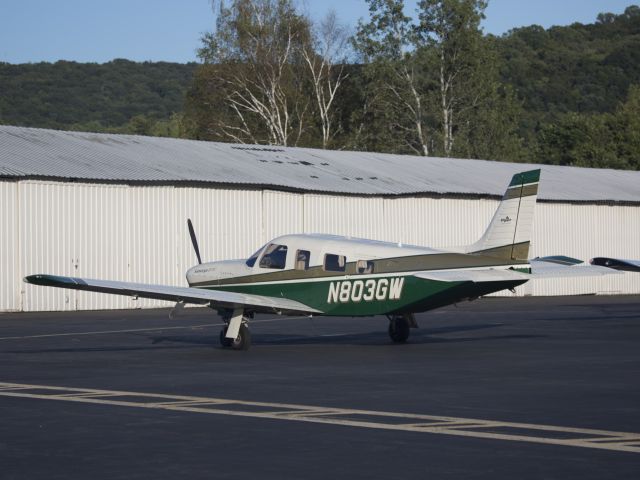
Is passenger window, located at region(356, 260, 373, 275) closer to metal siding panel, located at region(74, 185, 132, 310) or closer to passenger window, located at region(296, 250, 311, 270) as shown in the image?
passenger window, located at region(296, 250, 311, 270)

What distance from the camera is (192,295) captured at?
21.4m

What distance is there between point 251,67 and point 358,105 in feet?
29.7

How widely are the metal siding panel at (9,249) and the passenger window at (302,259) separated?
56.2 feet

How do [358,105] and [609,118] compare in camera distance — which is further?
[609,118]

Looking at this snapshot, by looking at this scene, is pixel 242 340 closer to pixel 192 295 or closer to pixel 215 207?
pixel 192 295

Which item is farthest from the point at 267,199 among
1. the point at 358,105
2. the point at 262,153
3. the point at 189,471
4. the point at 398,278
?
the point at 358,105

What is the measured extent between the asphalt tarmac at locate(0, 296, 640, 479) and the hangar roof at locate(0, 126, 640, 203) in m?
14.5

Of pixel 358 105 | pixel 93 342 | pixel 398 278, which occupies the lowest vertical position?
pixel 93 342

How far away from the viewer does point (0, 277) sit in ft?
121

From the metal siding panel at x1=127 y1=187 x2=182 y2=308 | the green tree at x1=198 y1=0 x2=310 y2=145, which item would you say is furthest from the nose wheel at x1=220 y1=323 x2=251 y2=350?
the green tree at x1=198 y1=0 x2=310 y2=145

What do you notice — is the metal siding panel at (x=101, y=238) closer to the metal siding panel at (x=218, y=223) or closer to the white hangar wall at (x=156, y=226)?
the white hangar wall at (x=156, y=226)

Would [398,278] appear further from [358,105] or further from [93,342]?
[358,105]

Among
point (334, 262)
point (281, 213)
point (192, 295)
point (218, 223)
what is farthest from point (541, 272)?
point (281, 213)

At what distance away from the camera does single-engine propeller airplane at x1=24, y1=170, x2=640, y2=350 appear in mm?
21766
